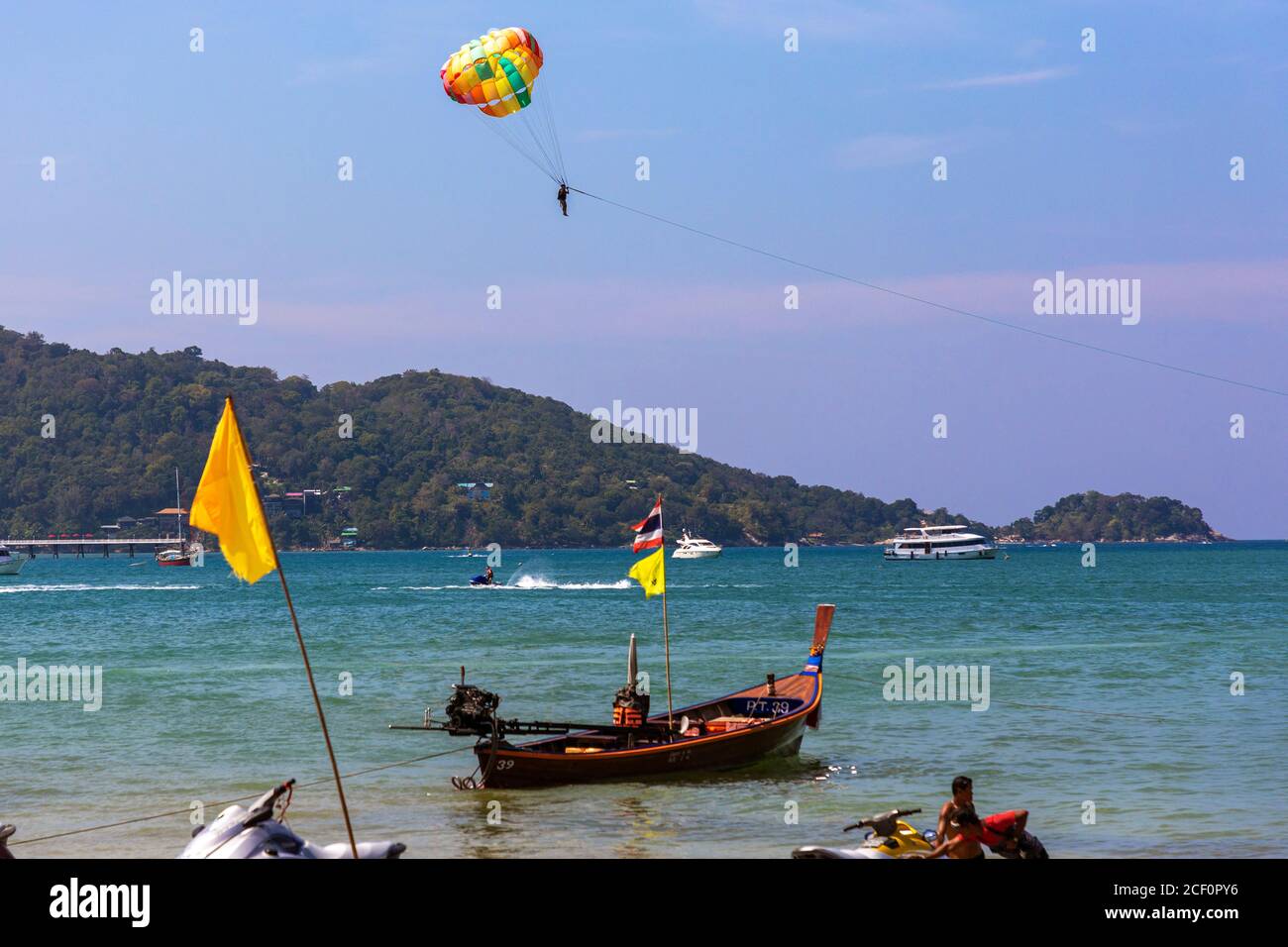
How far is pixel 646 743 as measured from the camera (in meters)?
21.8

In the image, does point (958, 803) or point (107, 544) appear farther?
point (107, 544)

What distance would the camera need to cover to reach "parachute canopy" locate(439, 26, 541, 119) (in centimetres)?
3153

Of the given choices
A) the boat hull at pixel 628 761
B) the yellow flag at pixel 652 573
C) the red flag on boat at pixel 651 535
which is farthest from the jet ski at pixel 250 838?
the red flag on boat at pixel 651 535

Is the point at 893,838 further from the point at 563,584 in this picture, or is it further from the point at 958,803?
the point at 563,584

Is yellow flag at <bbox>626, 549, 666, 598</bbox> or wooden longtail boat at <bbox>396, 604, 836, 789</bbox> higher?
yellow flag at <bbox>626, 549, 666, 598</bbox>

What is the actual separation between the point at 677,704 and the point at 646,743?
11.1 metres

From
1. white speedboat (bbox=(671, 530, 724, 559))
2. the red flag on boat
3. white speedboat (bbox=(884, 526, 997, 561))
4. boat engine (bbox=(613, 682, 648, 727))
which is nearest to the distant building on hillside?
white speedboat (bbox=(671, 530, 724, 559))

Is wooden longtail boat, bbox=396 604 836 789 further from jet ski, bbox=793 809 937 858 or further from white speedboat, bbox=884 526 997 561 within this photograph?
white speedboat, bbox=884 526 997 561

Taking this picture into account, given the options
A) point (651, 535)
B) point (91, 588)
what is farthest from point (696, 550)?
point (651, 535)

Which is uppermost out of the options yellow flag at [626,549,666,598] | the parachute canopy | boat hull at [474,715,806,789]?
the parachute canopy

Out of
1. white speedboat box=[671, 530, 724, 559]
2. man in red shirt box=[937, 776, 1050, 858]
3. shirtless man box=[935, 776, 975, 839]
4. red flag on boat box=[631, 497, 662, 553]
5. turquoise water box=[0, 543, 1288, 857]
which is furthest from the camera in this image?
white speedboat box=[671, 530, 724, 559]

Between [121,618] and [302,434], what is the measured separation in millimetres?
129348

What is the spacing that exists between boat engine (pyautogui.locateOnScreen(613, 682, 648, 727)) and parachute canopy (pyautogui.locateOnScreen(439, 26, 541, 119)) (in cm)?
1477
